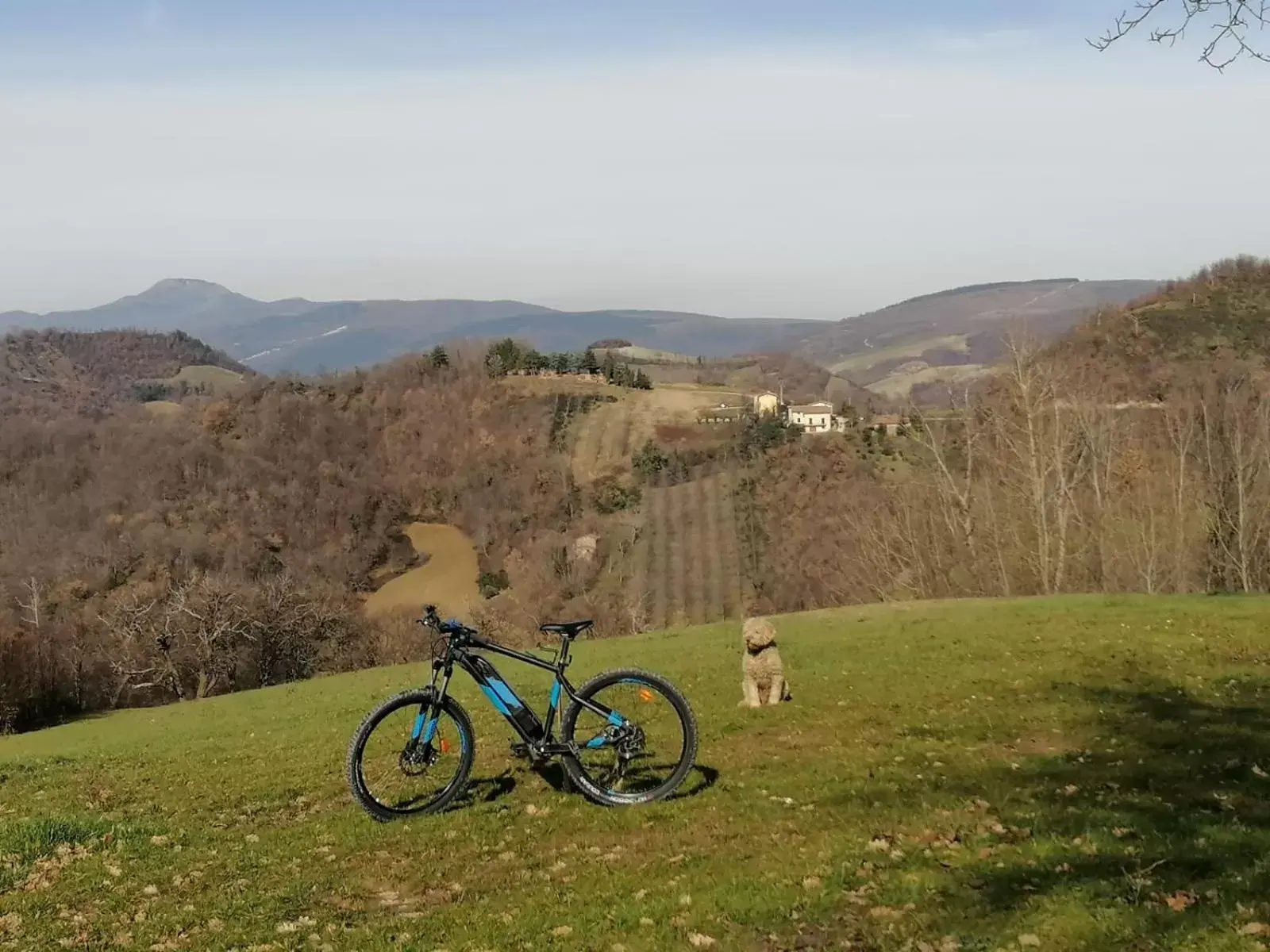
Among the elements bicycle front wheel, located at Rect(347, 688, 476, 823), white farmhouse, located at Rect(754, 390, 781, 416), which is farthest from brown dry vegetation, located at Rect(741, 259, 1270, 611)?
white farmhouse, located at Rect(754, 390, 781, 416)

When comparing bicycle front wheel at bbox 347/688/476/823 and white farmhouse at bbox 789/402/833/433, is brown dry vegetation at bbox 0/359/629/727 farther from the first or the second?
bicycle front wheel at bbox 347/688/476/823

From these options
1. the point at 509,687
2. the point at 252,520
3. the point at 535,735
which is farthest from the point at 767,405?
the point at 535,735

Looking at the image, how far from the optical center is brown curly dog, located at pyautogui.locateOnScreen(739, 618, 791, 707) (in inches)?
563

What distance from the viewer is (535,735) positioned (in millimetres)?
8984

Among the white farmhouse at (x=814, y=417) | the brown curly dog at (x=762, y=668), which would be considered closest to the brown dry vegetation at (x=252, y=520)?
the white farmhouse at (x=814, y=417)

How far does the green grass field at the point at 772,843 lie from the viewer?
19.2 ft

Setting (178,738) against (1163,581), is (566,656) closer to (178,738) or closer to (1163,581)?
(178,738)

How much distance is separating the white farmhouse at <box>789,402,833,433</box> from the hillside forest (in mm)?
6204

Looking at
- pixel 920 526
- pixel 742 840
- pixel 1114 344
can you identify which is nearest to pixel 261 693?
pixel 742 840

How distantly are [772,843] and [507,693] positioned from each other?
2801mm

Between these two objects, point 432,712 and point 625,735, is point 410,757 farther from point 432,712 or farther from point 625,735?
point 625,735

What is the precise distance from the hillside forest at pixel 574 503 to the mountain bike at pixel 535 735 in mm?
37546

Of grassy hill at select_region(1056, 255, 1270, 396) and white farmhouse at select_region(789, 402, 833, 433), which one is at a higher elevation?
grassy hill at select_region(1056, 255, 1270, 396)

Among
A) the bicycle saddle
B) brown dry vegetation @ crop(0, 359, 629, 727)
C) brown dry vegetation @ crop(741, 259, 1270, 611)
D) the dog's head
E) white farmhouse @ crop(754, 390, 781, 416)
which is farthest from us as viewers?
white farmhouse @ crop(754, 390, 781, 416)
